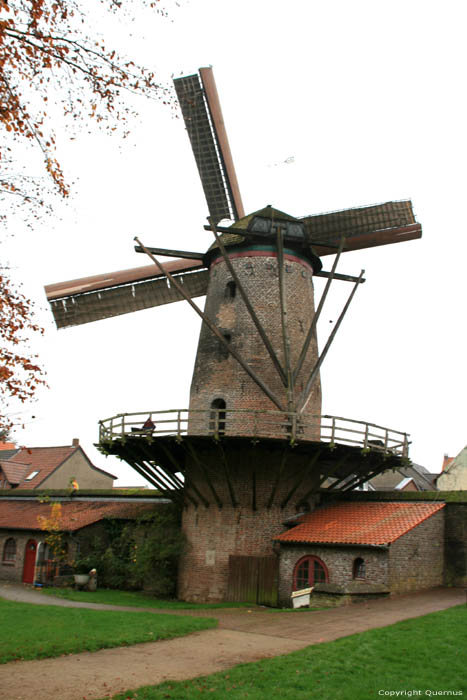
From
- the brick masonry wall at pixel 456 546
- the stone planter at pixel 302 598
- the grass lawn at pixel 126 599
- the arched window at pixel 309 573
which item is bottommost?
the grass lawn at pixel 126 599

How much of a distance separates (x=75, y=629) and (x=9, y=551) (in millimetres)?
15970

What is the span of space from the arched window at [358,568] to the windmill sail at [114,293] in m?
10.4

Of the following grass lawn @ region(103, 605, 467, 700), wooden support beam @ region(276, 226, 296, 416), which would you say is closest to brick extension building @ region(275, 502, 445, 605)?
wooden support beam @ region(276, 226, 296, 416)

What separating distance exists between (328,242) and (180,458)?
25.9 ft

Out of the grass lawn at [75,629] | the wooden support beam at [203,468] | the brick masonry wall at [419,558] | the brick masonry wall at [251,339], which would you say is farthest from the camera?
the brick masonry wall at [251,339]

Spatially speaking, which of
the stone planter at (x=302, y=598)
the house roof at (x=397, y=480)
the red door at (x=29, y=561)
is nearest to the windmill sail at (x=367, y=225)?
the stone planter at (x=302, y=598)

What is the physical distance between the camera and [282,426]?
719 inches

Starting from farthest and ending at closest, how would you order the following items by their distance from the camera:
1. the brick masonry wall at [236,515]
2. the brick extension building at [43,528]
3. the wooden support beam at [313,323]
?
the brick extension building at [43,528] → the wooden support beam at [313,323] → the brick masonry wall at [236,515]

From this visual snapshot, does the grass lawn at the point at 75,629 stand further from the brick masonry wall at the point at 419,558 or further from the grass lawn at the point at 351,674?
the brick masonry wall at the point at 419,558

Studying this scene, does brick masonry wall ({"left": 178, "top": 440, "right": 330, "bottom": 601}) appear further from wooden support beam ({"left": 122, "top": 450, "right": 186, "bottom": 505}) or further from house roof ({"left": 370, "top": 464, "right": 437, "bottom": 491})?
house roof ({"left": 370, "top": 464, "right": 437, "bottom": 491})

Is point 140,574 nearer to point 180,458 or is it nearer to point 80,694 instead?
point 180,458

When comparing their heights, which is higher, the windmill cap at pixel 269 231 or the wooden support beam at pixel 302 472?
the windmill cap at pixel 269 231

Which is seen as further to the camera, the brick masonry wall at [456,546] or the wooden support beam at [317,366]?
the wooden support beam at [317,366]

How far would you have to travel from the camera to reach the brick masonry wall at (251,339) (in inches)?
744
